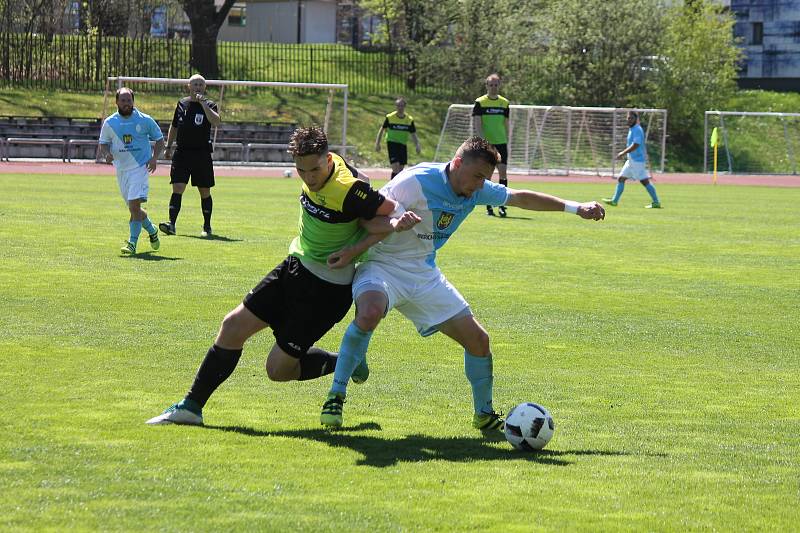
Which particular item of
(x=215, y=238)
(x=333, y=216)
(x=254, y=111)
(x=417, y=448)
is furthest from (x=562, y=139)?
(x=417, y=448)

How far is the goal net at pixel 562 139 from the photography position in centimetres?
4138

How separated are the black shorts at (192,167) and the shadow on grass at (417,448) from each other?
10.9 m

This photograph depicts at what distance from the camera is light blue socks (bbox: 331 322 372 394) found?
6.70 metres

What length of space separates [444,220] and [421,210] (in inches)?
6.0

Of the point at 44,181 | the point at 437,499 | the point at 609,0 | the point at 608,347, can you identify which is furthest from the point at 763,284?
the point at 609,0

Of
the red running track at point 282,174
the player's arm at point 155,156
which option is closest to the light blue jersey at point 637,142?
the red running track at point 282,174

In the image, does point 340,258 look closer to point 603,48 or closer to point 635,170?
point 635,170

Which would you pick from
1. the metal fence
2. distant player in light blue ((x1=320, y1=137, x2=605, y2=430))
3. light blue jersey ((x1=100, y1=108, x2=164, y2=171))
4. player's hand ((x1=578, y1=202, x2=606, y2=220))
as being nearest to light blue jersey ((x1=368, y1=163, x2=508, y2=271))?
distant player in light blue ((x1=320, y1=137, x2=605, y2=430))

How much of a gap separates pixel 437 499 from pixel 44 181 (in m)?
24.7

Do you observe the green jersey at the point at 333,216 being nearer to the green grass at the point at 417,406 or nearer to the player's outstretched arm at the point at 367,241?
the player's outstretched arm at the point at 367,241

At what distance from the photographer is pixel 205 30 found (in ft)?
154

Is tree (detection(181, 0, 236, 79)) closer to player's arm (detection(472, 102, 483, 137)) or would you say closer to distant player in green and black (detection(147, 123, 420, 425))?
player's arm (detection(472, 102, 483, 137))

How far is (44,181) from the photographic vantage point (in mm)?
28375

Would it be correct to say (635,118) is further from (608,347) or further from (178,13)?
(178,13)
